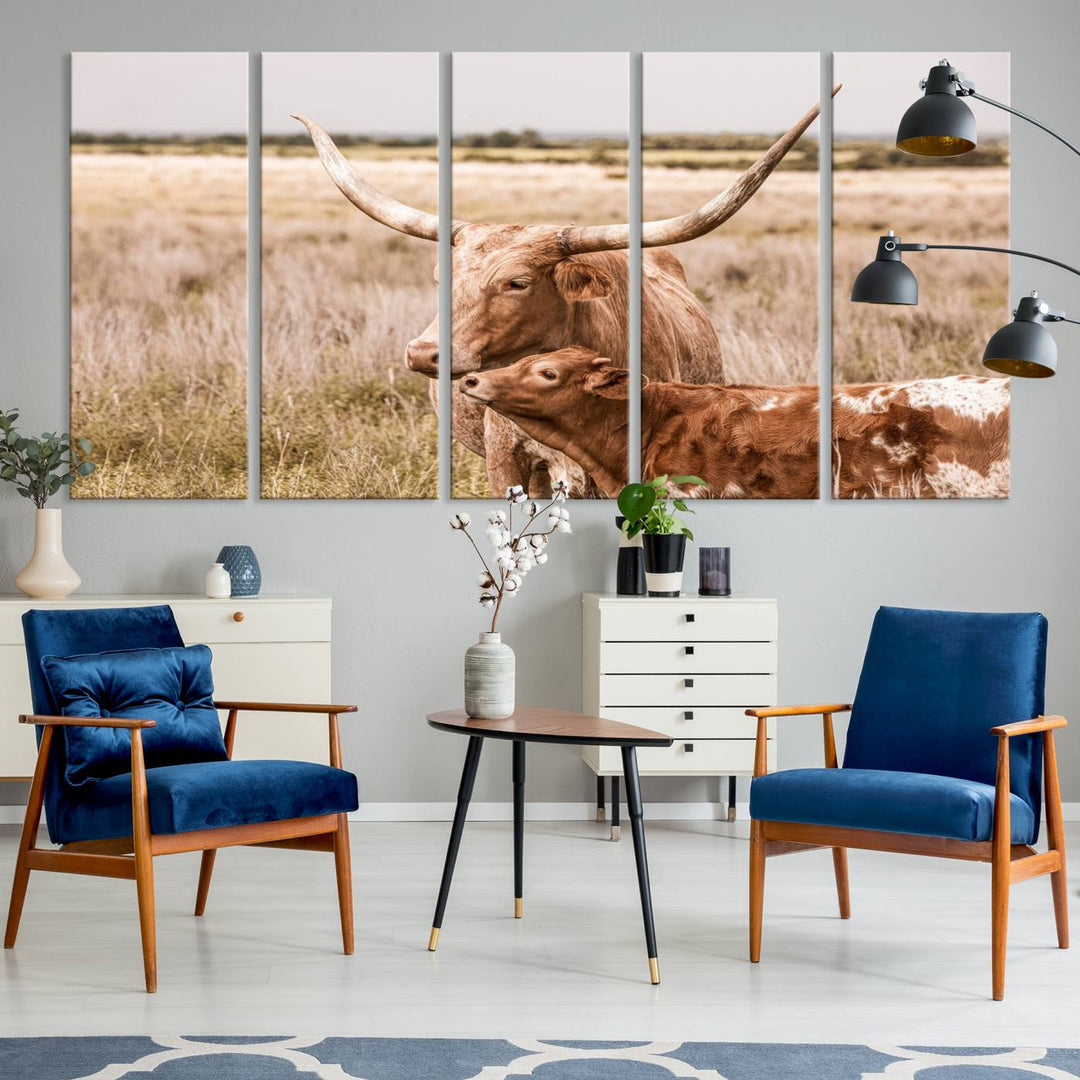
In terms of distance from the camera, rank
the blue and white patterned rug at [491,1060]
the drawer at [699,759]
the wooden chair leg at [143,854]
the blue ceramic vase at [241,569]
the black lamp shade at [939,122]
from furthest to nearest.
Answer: the blue ceramic vase at [241,569], the drawer at [699,759], the black lamp shade at [939,122], the wooden chair leg at [143,854], the blue and white patterned rug at [491,1060]

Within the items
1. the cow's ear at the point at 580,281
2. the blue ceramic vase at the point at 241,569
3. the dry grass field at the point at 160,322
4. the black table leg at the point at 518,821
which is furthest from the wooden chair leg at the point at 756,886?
the dry grass field at the point at 160,322

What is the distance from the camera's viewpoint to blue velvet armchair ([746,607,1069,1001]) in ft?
9.98

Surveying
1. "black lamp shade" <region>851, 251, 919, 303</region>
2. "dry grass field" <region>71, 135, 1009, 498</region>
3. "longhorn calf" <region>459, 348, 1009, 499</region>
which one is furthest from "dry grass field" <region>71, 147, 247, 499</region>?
"black lamp shade" <region>851, 251, 919, 303</region>

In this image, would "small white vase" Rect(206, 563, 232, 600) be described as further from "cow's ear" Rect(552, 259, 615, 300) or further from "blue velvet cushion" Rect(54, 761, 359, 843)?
"cow's ear" Rect(552, 259, 615, 300)

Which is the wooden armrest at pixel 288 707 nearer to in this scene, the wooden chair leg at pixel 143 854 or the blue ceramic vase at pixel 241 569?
the wooden chair leg at pixel 143 854

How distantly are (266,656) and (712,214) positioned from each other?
2.51 meters

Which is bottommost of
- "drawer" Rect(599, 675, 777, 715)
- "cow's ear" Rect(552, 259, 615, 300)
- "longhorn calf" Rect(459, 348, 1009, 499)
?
"drawer" Rect(599, 675, 777, 715)

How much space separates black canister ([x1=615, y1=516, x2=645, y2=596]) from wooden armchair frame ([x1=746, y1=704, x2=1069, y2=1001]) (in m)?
1.40

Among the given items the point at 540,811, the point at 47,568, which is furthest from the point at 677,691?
the point at 47,568

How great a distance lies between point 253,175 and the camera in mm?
5074

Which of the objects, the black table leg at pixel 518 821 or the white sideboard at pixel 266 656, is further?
the white sideboard at pixel 266 656

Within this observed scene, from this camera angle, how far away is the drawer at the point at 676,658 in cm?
468

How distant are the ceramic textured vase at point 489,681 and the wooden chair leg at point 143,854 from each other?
2.78 ft

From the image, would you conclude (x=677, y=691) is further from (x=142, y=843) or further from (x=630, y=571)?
(x=142, y=843)
